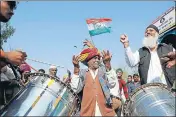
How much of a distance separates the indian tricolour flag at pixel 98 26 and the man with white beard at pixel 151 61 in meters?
5.28

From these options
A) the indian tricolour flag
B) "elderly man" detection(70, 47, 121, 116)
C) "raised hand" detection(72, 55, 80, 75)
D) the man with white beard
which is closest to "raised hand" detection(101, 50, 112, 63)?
"elderly man" detection(70, 47, 121, 116)

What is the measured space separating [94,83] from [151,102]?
1.18m

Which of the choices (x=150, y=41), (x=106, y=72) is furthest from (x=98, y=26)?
(x=106, y=72)

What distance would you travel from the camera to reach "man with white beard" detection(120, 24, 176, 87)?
4387mm

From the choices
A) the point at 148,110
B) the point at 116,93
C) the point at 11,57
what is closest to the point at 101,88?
the point at 116,93

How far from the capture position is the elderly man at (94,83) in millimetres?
4277

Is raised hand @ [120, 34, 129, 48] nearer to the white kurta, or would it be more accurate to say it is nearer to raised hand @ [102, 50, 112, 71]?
the white kurta

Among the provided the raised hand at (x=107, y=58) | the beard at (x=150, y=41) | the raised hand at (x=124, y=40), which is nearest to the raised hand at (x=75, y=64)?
the raised hand at (x=107, y=58)

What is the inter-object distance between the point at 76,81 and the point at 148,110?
1380mm

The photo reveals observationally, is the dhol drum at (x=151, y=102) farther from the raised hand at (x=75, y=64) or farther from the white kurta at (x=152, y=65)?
the raised hand at (x=75, y=64)

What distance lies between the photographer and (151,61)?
4535 mm

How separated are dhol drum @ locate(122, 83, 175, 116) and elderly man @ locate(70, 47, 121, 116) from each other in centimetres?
72

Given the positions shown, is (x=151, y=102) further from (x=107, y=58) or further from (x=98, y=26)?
(x=98, y=26)

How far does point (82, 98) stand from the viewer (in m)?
4.36
